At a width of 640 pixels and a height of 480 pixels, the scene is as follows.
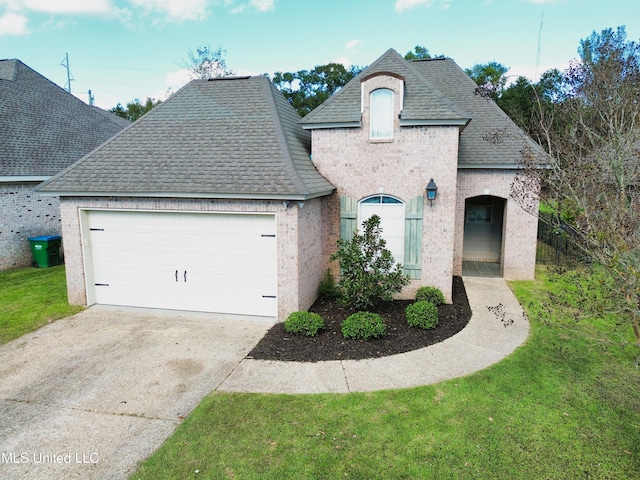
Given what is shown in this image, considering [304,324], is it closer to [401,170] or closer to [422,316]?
[422,316]

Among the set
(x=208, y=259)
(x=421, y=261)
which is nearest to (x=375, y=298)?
(x=421, y=261)

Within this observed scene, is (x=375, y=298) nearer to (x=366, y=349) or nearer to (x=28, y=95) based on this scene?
(x=366, y=349)

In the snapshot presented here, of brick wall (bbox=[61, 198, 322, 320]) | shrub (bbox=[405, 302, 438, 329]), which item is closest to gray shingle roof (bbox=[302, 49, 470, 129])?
brick wall (bbox=[61, 198, 322, 320])

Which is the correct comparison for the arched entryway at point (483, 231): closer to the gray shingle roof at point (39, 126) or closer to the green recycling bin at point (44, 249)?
the green recycling bin at point (44, 249)

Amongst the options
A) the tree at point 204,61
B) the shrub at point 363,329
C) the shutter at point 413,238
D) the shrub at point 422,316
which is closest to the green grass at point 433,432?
the shrub at point 363,329

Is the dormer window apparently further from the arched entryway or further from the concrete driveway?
the arched entryway
